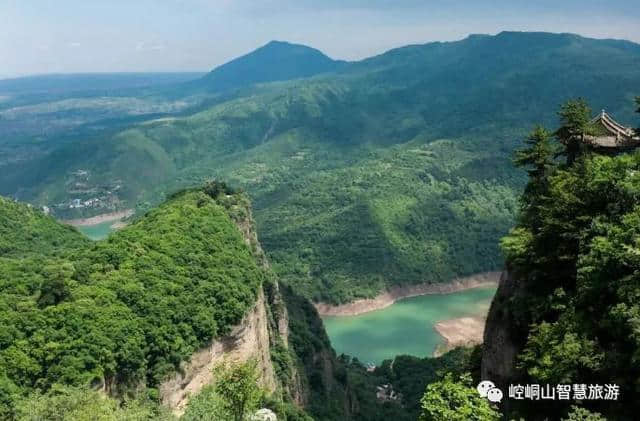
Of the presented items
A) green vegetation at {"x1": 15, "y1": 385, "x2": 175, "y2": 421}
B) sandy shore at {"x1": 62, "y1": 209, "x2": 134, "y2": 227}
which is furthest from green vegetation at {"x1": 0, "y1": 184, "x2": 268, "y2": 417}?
sandy shore at {"x1": 62, "y1": 209, "x2": 134, "y2": 227}

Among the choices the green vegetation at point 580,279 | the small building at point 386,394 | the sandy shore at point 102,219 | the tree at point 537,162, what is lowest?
the small building at point 386,394

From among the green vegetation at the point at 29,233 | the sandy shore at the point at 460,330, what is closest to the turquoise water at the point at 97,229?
the green vegetation at the point at 29,233

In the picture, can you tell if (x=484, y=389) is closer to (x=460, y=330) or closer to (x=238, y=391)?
(x=238, y=391)

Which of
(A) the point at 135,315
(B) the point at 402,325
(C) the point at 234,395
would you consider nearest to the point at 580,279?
(C) the point at 234,395

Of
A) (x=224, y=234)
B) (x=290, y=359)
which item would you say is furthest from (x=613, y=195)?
(x=290, y=359)

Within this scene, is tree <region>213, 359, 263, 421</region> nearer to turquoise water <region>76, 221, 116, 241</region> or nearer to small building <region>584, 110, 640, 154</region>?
small building <region>584, 110, 640, 154</region>

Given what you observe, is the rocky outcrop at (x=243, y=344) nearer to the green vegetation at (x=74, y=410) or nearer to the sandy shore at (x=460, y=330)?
the green vegetation at (x=74, y=410)
